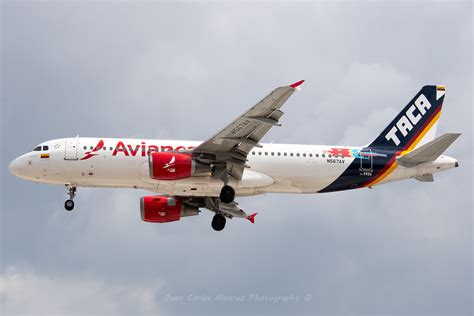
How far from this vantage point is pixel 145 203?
189 feet

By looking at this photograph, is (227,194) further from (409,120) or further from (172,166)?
(409,120)

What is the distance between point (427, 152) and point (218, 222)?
1343 centimetres

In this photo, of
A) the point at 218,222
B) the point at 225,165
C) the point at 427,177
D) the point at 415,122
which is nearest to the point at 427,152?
the point at 427,177

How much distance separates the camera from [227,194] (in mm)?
53094

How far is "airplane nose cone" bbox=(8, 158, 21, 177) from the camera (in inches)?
2124

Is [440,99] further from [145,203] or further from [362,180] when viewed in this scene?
[145,203]

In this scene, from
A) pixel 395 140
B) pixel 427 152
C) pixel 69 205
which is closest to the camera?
pixel 69 205

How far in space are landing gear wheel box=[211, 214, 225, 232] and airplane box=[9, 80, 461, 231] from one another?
69 mm

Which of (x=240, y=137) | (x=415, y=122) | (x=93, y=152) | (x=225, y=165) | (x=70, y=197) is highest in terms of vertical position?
(x=415, y=122)

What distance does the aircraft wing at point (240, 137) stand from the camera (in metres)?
47.9

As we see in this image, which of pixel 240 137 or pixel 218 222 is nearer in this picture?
pixel 240 137

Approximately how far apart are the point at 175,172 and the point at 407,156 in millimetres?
14124

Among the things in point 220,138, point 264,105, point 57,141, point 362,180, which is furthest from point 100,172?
point 362,180

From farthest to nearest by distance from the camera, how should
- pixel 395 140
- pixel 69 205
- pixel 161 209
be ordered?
pixel 395 140 < pixel 161 209 < pixel 69 205
